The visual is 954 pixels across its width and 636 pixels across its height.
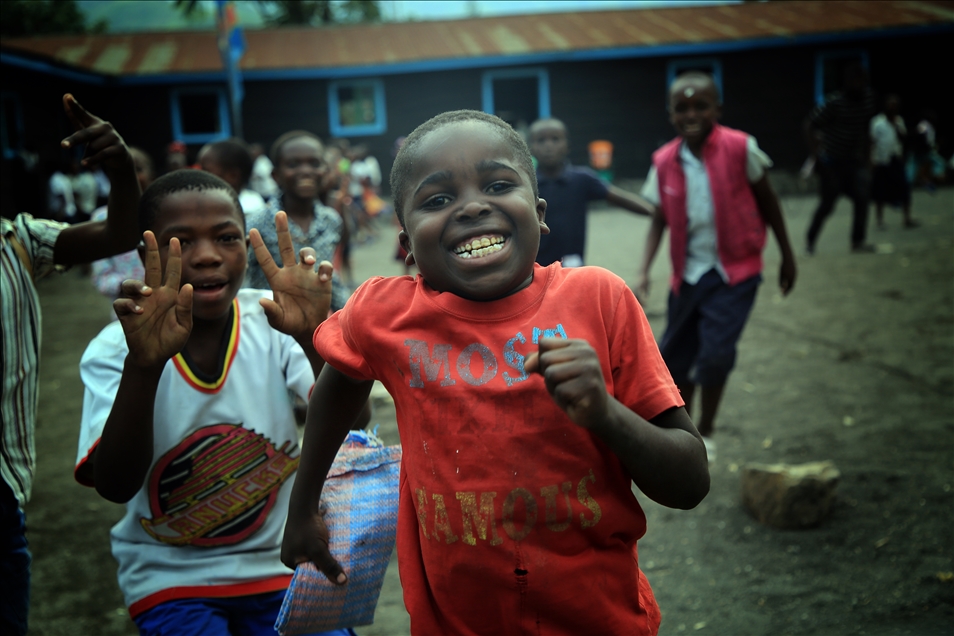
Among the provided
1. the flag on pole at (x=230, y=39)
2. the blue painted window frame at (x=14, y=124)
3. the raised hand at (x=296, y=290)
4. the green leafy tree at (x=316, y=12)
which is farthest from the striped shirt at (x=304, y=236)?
the green leafy tree at (x=316, y=12)

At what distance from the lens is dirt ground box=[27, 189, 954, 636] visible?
118 inches

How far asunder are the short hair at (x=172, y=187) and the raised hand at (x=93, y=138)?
0.18 m

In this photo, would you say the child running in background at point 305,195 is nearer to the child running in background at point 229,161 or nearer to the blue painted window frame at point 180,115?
the child running in background at point 229,161

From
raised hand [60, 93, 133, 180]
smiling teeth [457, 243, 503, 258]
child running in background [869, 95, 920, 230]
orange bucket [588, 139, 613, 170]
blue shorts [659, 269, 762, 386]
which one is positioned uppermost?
raised hand [60, 93, 133, 180]

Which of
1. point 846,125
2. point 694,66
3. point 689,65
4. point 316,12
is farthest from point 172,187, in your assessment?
point 316,12

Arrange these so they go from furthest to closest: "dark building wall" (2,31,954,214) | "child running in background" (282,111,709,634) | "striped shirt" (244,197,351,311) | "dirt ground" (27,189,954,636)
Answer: "dark building wall" (2,31,954,214), "striped shirt" (244,197,351,311), "dirt ground" (27,189,954,636), "child running in background" (282,111,709,634)

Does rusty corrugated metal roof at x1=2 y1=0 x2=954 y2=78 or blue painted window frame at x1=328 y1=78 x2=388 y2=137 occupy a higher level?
rusty corrugated metal roof at x1=2 y1=0 x2=954 y2=78

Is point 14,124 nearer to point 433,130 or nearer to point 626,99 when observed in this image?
point 626,99

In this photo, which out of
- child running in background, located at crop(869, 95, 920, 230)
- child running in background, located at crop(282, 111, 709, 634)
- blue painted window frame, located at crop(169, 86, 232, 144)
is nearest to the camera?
child running in background, located at crop(282, 111, 709, 634)

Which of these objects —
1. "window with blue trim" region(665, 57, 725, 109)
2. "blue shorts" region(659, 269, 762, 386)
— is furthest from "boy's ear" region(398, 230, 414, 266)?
"window with blue trim" region(665, 57, 725, 109)

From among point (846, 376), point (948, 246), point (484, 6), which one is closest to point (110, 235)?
point (846, 376)

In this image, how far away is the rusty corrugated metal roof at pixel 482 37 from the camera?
19812 mm

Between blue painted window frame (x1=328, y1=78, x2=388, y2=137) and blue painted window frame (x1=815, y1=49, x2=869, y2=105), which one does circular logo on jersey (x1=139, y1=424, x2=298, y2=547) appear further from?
blue painted window frame (x1=815, y1=49, x2=869, y2=105)

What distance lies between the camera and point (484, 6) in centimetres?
5334
